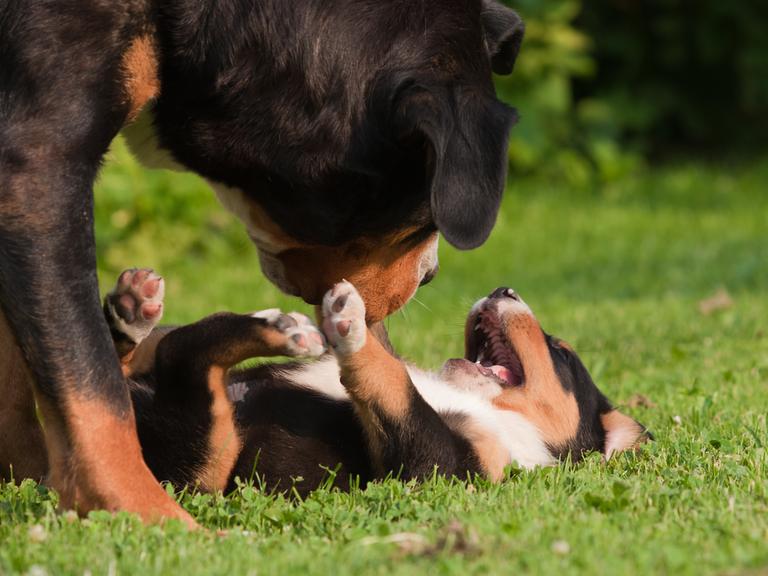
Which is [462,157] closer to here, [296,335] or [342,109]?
[342,109]

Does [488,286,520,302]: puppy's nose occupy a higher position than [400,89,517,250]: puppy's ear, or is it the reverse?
[400,89,517,250]: puppy's ear

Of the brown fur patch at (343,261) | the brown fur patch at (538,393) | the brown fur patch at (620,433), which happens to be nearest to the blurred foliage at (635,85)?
the brown fur patch at (538,393)

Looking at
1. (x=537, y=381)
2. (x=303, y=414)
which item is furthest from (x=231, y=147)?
(x=537, y=381)

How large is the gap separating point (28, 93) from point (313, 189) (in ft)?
3.19

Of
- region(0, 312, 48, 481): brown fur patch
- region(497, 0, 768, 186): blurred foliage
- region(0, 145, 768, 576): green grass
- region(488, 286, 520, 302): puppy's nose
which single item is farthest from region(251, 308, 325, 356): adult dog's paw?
region(497, 0, 768, 186): blurred foliage

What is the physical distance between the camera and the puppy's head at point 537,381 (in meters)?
4.91

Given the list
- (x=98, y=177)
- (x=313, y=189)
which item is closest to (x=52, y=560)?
(x=98, y=177)

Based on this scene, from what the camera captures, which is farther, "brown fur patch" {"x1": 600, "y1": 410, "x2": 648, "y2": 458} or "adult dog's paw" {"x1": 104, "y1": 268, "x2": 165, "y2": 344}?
"brown fur patch" {"x1": 600, "y1": 410, "x2": 648, "y2": 458}

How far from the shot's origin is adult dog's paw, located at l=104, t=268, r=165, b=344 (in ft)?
14.3

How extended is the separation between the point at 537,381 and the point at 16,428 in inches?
78.9

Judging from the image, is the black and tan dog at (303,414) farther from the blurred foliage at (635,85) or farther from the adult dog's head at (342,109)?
the blurred foliage at (635,85)

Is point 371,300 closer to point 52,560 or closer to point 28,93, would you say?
point 28,93

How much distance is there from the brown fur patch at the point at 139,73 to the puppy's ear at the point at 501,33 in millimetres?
1171

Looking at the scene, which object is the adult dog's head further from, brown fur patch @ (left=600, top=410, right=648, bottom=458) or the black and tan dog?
brown fur patch @ (left=600, top=410, right=648, bottom=458)
